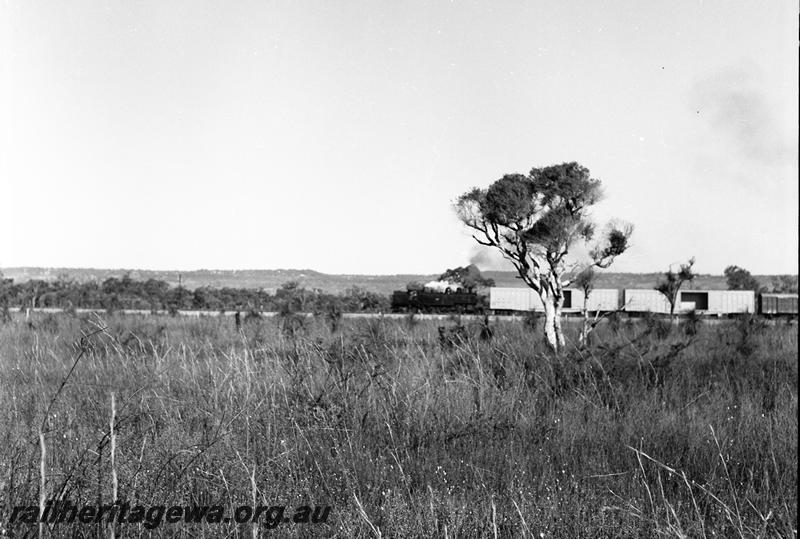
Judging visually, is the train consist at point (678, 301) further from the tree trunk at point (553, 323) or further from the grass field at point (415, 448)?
the grass field at point (415, 448)

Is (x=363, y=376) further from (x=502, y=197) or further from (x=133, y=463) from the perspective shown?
(x=502, y=197)

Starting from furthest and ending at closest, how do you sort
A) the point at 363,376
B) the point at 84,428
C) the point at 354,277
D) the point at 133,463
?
the point at 354,277, the point at 363,376, the point at 84,428, the point at 133,463

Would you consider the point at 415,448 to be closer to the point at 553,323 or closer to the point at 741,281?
the point at 553,323

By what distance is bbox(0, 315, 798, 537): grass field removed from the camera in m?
3.27

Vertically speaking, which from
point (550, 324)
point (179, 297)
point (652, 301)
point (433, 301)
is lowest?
point (179, 297)

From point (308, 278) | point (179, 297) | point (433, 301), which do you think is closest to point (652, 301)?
point (433, 301)

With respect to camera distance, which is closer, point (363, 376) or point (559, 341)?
point (363, 376)

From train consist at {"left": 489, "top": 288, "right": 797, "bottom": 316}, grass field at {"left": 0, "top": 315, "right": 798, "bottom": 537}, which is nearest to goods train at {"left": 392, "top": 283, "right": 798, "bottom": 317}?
train consist at {"left": 489, "top": 288, "right": 797, "bottom": 316}

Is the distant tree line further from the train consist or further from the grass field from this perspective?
the grass field

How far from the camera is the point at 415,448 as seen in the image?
4531 mm

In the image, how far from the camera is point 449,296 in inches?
1515

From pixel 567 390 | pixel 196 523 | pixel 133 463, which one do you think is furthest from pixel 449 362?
pixel 196 523

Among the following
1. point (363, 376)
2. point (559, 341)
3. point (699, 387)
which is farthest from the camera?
point (559, 341)

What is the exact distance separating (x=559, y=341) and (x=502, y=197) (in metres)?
2.78
